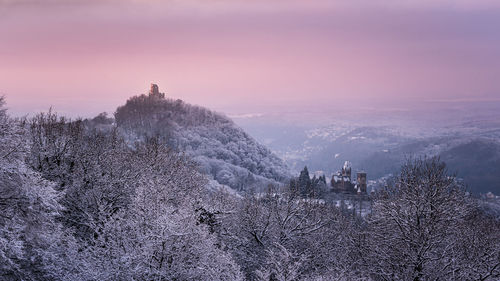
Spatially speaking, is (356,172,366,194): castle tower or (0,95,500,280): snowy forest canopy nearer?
(0,95,500,280): snowy forest canopy

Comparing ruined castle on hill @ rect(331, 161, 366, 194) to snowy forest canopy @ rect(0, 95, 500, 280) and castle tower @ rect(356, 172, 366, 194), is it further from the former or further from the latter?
snowy forest canopy @ rect(0, 95, 500, 280)

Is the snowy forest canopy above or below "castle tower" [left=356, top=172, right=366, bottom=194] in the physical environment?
above

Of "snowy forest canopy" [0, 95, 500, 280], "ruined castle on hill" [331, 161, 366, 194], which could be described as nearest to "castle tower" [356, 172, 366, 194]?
"ruined castle on hill" [331, 161, 366, 194]

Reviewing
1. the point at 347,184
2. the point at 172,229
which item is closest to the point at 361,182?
the point at 347,184

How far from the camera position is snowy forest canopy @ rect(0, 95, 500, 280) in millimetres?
21625

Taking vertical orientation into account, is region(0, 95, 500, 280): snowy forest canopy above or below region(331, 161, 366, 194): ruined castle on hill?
above

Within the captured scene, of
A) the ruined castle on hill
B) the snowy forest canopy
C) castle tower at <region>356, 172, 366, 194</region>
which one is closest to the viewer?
the snowy forest canopy

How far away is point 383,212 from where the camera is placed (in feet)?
90.2

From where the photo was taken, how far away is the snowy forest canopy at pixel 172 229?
70.9 ft

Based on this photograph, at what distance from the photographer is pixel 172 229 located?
22344mm

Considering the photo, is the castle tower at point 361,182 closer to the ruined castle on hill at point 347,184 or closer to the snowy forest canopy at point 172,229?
the ruined castle on hill at point 347,184

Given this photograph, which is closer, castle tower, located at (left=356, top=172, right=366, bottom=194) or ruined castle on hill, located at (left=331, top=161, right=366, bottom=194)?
castle tower, located at (left=356, top=172, right=366, bottom=194)

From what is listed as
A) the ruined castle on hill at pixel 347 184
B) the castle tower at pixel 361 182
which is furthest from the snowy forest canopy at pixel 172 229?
the ruined castle on hill at pixel 347 184

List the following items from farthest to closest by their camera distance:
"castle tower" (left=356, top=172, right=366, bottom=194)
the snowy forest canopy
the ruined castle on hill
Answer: the ruined castle on hill
"castle tower" (left=356, top=172, right=366, bottom=194)
the snowy forest canopy
